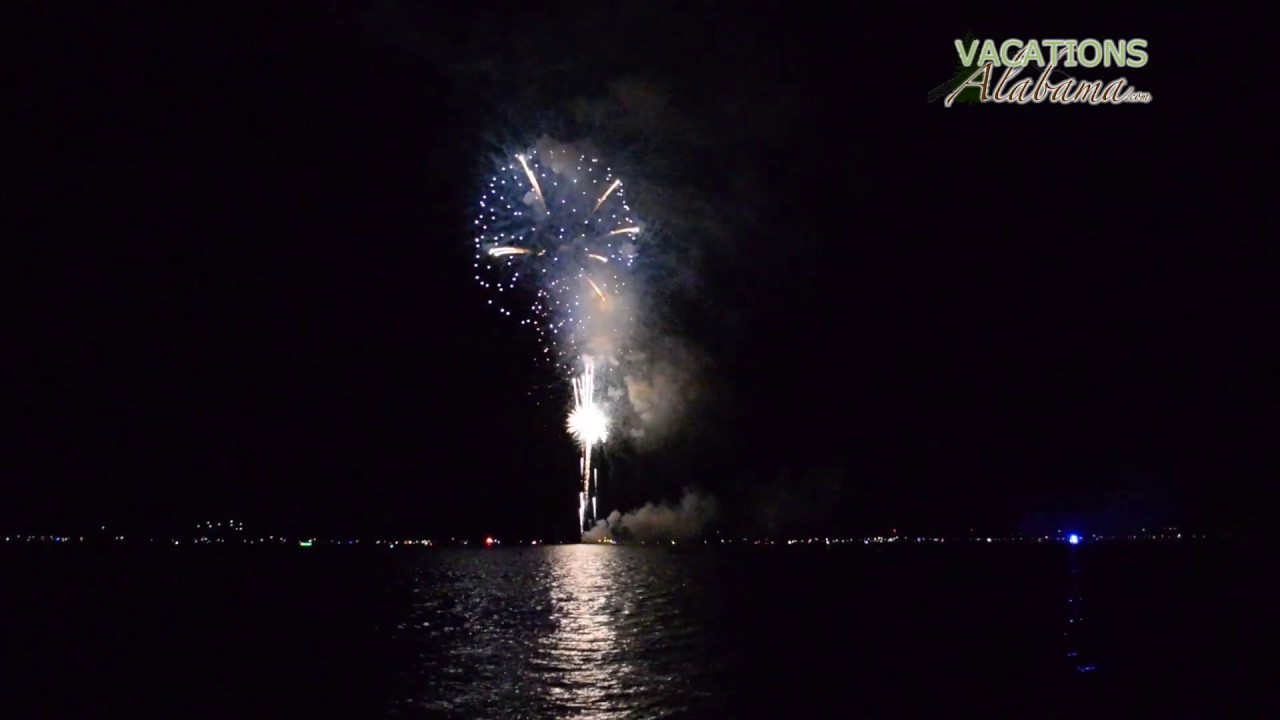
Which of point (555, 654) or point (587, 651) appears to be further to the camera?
point (587, 651)

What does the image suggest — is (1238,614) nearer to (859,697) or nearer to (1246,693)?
(1246,693)

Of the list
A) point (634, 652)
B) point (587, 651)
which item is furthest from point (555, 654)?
point (634, 652)

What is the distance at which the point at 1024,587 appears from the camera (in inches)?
2362

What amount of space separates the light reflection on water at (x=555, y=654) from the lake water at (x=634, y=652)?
0.12 meters

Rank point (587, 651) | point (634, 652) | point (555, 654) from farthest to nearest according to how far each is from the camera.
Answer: point (587, 651) → point (634, 652) → point (555, 654)

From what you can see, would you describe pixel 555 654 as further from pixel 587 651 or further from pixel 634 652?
pixel 634 652

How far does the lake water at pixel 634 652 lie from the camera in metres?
21.3

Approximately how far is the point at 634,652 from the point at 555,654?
2.60 m

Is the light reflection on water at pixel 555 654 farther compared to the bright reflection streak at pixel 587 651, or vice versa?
the bright reflection streak at pixel 587 651

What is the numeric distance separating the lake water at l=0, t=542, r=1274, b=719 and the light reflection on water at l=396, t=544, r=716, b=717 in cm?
12

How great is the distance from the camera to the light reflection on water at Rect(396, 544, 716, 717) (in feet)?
69.5

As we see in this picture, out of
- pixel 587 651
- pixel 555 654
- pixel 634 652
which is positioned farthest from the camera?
pixel 587 651

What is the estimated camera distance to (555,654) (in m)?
28.7

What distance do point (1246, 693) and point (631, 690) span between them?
1526cm
